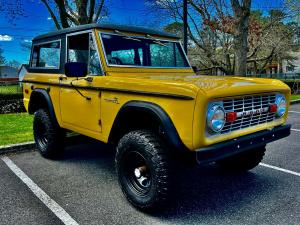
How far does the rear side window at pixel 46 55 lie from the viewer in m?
5.04

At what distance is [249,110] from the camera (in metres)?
3.45

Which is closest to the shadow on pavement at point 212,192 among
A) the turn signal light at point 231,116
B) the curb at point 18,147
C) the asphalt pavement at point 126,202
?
the asphalt pavement at point 126,202

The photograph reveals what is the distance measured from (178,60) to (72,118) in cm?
183

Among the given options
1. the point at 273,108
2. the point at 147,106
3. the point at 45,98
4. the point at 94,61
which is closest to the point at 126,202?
the point at 147,106

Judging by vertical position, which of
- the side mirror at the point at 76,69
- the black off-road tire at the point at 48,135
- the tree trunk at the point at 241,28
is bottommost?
the black off-road tire at the point at 48,135

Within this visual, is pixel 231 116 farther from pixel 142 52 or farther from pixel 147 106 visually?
pixel 142 52

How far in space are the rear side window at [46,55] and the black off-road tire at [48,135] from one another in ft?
2.62

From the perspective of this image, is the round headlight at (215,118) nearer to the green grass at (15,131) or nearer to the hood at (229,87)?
the hood at (229,87)

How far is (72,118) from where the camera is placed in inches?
179

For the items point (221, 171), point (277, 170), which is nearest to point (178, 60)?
point (221, 171)

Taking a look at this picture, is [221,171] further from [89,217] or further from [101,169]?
[89,217]

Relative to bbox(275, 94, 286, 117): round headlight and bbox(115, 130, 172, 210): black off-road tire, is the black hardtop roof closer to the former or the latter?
bbox(115, 130, 172, 210): black off-road tire

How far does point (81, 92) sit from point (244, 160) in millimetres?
2469

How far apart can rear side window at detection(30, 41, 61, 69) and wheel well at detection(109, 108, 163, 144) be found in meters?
1.75
